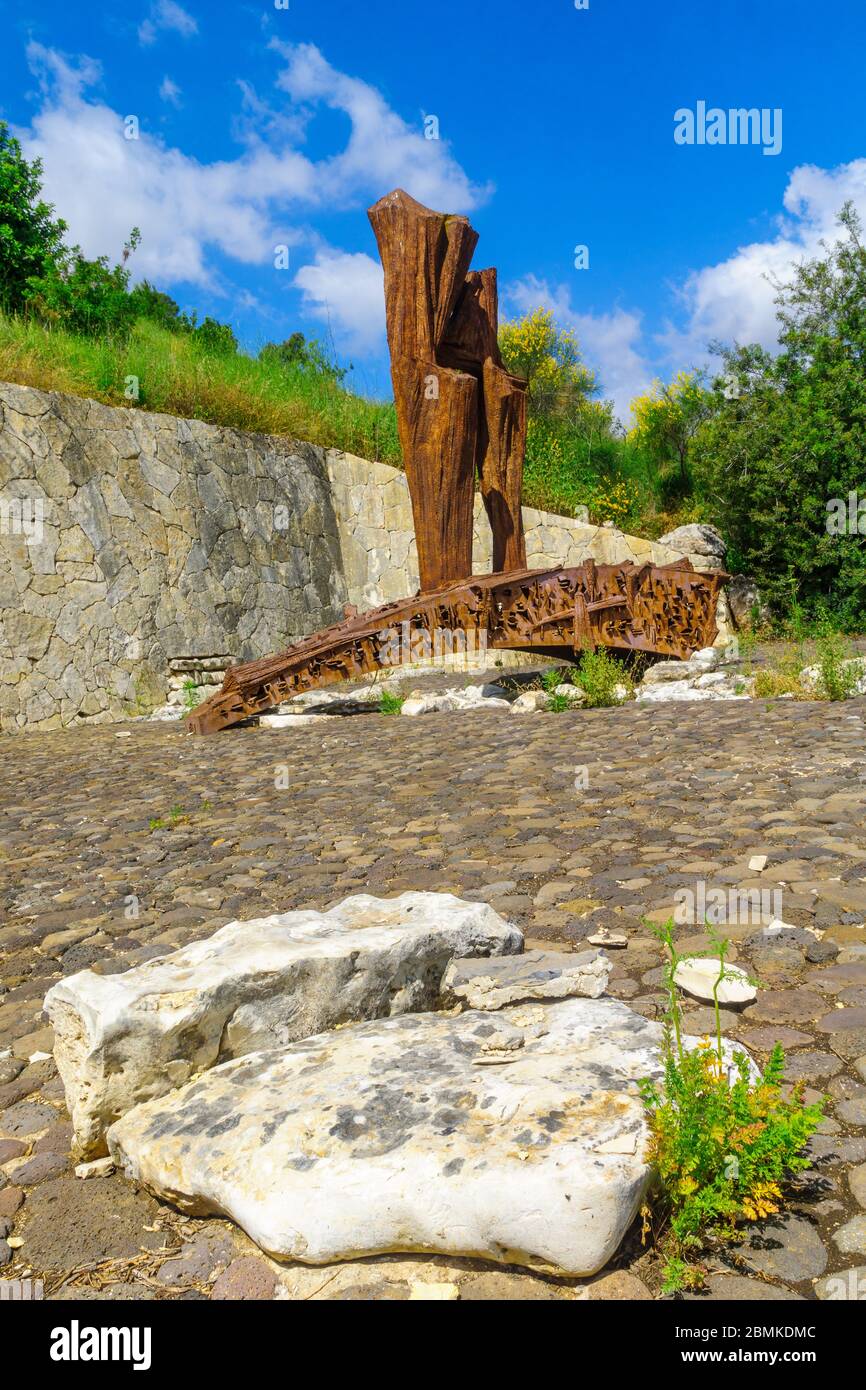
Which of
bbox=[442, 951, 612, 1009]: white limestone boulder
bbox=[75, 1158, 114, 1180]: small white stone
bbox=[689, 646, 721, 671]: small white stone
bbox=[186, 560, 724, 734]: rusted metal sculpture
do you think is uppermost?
bbox=[186, 560, 724, 734]: rusted metal sculpture

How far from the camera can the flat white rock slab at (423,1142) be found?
145 centimetres

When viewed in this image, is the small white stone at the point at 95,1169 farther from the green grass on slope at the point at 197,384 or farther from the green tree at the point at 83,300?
the green tree at the point at 83,300

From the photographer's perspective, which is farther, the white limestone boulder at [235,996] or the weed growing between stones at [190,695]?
the weed growing between stones at [190,695]

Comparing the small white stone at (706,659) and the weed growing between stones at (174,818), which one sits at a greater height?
the small white stone at (706,659)

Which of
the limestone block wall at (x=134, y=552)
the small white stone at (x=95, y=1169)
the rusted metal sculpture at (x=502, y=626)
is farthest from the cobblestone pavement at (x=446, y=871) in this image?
the limestone block wall at (x=134, y=552)

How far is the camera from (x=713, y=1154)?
4.95 feet

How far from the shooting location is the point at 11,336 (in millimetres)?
11617

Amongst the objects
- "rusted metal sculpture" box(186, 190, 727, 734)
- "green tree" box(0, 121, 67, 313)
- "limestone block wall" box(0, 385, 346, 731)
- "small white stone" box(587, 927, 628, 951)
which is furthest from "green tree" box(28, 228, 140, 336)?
"small white stone" box(587, 927, 628, 951)

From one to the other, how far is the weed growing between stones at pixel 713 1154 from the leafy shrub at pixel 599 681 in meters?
6.34

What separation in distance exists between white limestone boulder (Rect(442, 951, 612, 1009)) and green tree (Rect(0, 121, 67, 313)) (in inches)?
661

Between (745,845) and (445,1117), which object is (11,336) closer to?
(745,845)

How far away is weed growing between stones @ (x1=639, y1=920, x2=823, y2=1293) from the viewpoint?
1485mm

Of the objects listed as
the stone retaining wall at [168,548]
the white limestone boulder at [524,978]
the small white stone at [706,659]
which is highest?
the stone retaining wall at [168,548]

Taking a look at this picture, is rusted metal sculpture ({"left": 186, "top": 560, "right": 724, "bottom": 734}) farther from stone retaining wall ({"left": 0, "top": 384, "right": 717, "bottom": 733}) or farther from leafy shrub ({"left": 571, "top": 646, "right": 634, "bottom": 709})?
stone retaining wall ({"left": 0, "top": 384, "right": 717, "bottom": 733})
